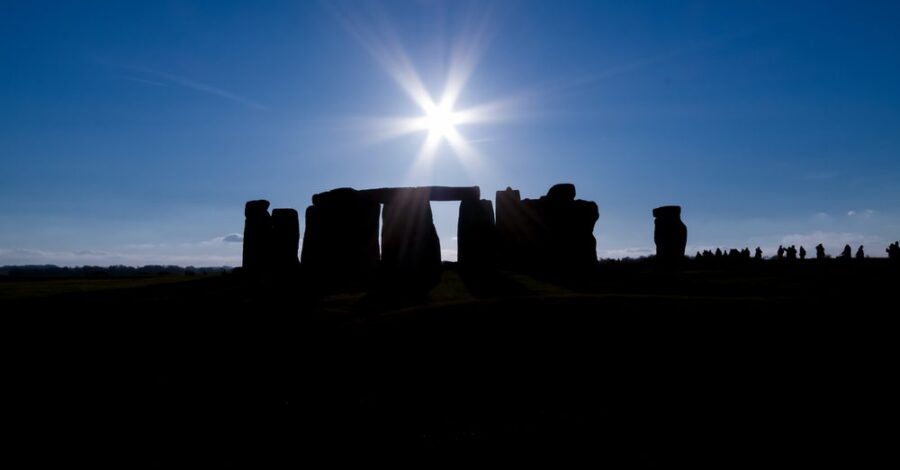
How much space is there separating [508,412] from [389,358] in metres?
Answer: 2.61

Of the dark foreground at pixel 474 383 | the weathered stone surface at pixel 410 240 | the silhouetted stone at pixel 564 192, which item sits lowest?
the dark foreground at pixel 474 383

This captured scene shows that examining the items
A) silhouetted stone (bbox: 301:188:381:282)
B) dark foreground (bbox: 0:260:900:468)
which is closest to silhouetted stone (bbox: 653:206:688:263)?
silhouetted stone (bbox: 301:188:381:282)

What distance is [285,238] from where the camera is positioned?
91.0 ft

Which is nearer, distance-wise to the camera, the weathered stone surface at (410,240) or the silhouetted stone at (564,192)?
the weathered stone surface at (410,240)

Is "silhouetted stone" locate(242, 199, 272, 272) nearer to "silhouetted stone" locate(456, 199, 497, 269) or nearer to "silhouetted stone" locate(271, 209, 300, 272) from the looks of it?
"silhouetted stone" locate(271, 209, 300, 272)

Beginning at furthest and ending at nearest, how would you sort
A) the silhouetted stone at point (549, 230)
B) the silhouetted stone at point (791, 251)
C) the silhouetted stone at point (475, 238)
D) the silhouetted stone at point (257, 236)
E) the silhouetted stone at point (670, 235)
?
the silhouetted stone at point (791, 251)
the silhouetted stone at point (670, 235)
the silhouetted stone at point (257, 236)
the silhouetted stone at point (549, 230)
the silhouetted stone at point (475, 238)

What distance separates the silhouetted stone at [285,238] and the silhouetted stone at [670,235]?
1957cm

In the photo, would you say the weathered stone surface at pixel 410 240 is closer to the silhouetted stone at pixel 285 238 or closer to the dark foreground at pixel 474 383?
the silhouetted stone at pixel 285 238

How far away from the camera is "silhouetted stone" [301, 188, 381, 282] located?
24.3 m

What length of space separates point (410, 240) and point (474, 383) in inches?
554

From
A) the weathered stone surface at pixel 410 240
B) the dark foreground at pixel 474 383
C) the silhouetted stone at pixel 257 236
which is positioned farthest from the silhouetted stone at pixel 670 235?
the silhouetted stone at pixel 257 236

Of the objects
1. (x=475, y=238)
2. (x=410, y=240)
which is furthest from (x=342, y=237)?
(x=475, y=238)

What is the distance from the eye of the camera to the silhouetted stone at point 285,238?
2748 centimetres

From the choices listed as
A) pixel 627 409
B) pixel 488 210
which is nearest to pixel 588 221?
pixel 488 210
